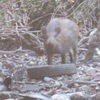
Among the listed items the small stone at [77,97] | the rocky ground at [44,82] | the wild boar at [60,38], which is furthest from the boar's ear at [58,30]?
the small stone at [77,97]

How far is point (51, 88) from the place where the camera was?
5.86 metres

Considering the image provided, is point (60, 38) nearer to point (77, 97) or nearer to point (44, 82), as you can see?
point (44, 82)

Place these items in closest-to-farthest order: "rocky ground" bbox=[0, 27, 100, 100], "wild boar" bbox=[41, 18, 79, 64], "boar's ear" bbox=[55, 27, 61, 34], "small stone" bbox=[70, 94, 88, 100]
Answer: "small stone" bbox=[70, 94, 88, 100] < "rocky ground" bbox=[0, 27, 100, 100] < "wild boar" bbox=[41, 18, 79, 64] < "boar's ear" bbox=[55, 27, 61, 34]

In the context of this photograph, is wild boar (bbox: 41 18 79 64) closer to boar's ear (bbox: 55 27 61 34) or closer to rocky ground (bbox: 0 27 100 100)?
Answer: boar's ear (bbox: 55 27 61 34)

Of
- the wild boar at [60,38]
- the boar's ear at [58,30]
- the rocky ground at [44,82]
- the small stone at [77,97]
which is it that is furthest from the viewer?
→ the boar's ear at [58,30]

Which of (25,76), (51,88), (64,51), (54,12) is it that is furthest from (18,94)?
(54,12)

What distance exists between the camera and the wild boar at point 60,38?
23.9 ft

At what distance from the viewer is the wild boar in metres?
7.30

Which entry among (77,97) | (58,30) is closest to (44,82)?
(58,30)

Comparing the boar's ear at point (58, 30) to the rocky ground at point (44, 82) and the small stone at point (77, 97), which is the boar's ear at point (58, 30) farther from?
the small stone at point (77, 97)

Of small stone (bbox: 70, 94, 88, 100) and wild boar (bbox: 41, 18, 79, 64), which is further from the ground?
wild boar (bbox: 41, 18, 79, 64)

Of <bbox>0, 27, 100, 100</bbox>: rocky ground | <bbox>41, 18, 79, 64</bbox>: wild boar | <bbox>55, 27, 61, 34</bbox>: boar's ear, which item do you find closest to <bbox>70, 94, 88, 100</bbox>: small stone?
<bbox>0, 27, 100, 100</bbox>: rocky ground

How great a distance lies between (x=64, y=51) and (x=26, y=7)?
13.3 ft

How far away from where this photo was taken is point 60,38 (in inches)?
306
